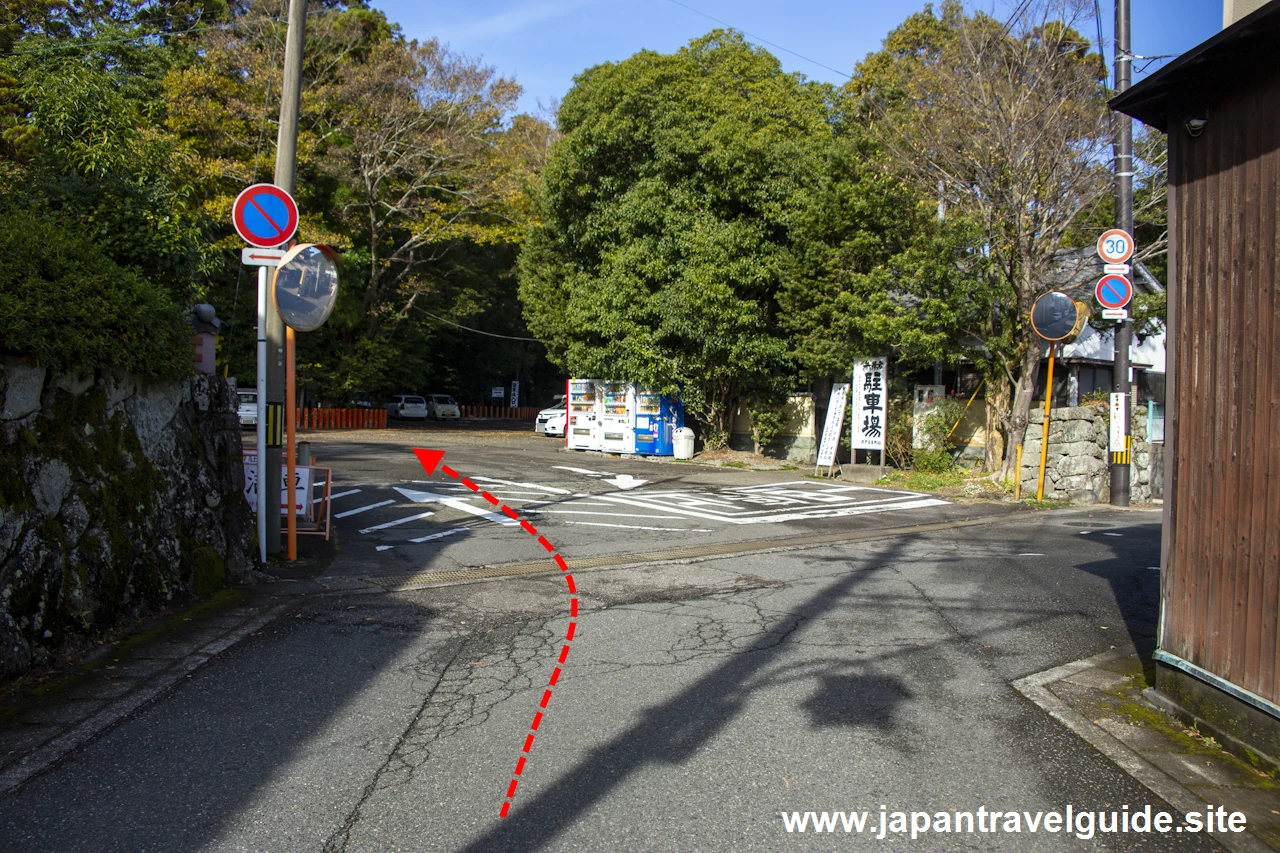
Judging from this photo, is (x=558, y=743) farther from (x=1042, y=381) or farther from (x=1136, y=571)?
(x=1042, y=381)

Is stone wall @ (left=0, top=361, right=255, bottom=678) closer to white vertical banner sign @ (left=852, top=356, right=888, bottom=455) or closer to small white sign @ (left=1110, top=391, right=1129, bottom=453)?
small white sign @ (left=1110, top=391, right=1129, bottom=453)

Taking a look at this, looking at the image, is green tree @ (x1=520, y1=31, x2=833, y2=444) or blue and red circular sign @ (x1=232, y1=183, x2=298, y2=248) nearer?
blue and red circular sign @ (x1=232, y1=183, x2=298, y2=248)

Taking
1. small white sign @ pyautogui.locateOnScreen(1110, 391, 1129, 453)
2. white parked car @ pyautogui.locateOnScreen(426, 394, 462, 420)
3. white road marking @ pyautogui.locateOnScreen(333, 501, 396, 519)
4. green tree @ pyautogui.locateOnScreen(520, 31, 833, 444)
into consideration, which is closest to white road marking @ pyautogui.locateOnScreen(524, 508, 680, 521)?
white road marking @ pyautogui.locateOnScreen(333, 501, 396, 519)

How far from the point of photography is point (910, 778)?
396 centimetres

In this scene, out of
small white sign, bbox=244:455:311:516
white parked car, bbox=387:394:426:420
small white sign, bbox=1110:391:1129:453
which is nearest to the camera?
small white sign, bbox=244:455:311:516

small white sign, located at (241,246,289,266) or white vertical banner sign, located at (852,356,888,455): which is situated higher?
small white sign, located at (241,246,289,266)

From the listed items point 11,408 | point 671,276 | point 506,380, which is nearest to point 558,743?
point 11,408

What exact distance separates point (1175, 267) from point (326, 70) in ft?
97.6

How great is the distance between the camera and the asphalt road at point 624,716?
3.48 m

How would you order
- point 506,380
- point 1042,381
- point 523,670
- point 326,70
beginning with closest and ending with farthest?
point 523,670 < point 1042,381 < point 326,70 < point 506,380

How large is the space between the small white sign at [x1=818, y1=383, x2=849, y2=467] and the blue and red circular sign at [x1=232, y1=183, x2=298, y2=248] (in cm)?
1331

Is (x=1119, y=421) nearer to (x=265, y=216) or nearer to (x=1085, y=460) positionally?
(x=1085, y=460)

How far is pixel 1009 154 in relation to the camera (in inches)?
594

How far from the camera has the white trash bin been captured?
75.7ft
